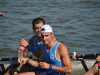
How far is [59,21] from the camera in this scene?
48.1 feet

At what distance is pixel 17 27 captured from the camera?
1366 centimetres

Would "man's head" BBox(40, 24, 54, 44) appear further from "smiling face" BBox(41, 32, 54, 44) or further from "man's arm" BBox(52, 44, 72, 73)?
"man's arm" BBox(52, 44, 72, 73)

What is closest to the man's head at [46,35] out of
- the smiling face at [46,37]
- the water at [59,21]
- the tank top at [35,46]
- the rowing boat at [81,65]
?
the smiling face at [46,37]

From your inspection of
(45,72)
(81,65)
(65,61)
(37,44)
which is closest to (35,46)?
(37,44)

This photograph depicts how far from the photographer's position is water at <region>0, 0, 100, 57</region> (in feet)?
37.8

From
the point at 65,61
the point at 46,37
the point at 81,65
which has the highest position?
the point at 46,37

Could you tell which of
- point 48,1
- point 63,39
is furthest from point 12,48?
point 48,1

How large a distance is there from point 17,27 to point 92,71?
7.56 meters

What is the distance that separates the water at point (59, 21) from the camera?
1153 cm

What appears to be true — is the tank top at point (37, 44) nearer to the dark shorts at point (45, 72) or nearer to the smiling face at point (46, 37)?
the dark shorts at point (45, 72)

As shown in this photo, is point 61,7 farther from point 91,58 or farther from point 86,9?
point 91,58

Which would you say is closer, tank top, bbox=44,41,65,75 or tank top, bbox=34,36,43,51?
tank top, bbox=44,41,65,75

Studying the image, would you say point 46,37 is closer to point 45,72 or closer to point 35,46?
point 45,72

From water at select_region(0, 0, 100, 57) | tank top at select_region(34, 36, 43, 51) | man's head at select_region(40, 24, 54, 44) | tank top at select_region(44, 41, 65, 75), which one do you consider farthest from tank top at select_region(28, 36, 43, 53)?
water at select_region(0, 0, 100, 57)
